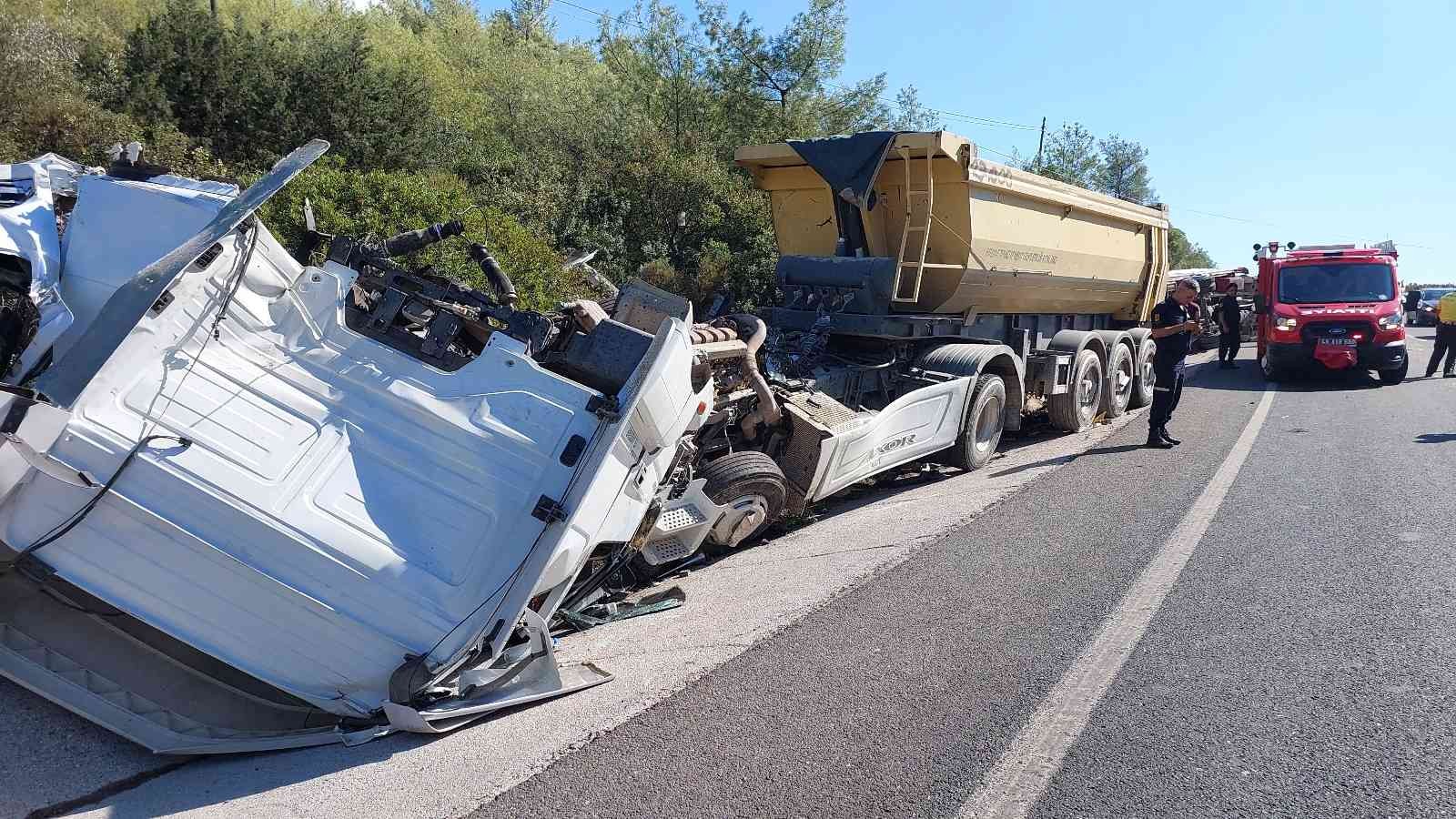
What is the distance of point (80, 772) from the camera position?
11.0 feet

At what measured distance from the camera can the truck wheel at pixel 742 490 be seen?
19.0 ft

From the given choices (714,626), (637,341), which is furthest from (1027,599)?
(637,341)

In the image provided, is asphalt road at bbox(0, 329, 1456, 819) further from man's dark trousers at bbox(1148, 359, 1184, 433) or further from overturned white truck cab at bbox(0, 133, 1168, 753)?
man's dark trousers at bbox(1148, 359, 1184, 433)

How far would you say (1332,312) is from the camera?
46.2 feet

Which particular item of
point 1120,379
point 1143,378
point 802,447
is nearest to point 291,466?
point 802,447

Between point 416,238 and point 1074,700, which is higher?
point 416,238

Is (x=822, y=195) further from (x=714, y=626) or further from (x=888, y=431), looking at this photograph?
(x=714, y=626)

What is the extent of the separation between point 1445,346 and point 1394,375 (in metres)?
1.85

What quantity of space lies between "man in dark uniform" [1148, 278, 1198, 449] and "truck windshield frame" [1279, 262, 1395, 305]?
6433 millimetres

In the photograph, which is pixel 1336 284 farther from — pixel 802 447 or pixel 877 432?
pixel 802 447

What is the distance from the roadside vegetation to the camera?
12.9 meters

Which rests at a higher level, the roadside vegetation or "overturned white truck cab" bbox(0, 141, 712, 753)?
the roadside vegetation

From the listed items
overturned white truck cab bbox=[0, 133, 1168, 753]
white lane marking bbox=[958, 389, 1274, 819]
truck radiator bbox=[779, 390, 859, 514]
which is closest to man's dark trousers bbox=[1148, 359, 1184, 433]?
white lane marking bbox=[958, 389, 1274, 819]

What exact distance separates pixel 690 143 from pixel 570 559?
16.6m
